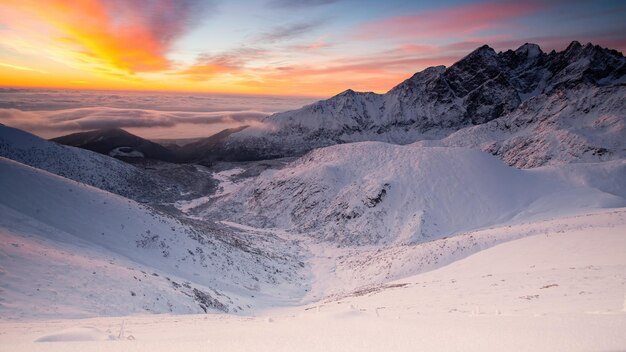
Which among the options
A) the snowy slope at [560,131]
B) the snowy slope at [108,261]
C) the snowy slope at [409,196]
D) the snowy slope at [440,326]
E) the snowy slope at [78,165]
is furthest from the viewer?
the snowy slope at [560,131]

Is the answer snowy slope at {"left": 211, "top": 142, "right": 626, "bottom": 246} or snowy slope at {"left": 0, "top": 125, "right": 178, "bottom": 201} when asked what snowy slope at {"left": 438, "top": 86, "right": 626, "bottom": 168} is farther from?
snowy slope at {"left": 0, "top": 125, "right": 178, "bottom": 201}

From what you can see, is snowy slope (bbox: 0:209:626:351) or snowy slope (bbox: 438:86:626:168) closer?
snowy slope (bbox: 0:209:626:351)

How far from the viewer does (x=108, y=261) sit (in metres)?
21.7

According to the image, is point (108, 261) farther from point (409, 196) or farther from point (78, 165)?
point (78, 165)

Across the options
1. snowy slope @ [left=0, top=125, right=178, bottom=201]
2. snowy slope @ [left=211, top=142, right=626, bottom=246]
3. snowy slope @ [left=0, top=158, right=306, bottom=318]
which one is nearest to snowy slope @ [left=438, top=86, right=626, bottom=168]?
snowy slope @ [left=211, top=142, right=626, bottom=246]

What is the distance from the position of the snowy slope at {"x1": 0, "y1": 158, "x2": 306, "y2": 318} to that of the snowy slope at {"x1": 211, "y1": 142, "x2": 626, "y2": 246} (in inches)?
787

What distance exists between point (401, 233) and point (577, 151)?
227 feet

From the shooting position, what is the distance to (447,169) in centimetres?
6425

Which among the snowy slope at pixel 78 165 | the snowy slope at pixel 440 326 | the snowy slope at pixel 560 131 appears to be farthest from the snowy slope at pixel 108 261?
the snowy slope at pixel 560 131

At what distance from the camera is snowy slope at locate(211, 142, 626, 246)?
5181 cm

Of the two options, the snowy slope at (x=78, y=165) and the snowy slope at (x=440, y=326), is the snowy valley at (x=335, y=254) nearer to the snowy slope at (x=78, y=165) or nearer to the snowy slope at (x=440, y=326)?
the snowy slope at (x=440, y=326)

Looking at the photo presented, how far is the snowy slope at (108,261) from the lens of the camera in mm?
15359

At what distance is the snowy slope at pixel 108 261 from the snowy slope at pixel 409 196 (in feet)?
65.6

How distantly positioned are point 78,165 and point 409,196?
8869 cm
